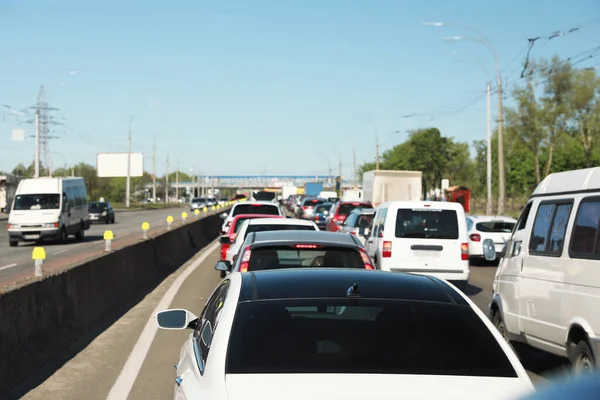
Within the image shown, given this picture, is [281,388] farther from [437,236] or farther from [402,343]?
[437,236]

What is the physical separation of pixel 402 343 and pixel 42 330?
671 centimetres

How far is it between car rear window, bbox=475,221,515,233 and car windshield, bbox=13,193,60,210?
59.2 ft

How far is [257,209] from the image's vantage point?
24875 millimetres

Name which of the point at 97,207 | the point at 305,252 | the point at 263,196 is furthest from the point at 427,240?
the point at 263,196

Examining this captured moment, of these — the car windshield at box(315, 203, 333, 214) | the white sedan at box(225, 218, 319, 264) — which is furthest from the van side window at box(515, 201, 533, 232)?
the car windshield at box(315, 203, 333, 214)

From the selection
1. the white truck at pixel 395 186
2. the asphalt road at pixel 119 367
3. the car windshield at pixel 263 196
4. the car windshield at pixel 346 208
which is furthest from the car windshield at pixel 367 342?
the car windshield at pixel 263 196

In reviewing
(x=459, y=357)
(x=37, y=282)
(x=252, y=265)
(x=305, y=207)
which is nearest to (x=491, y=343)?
(x=459, y=357)

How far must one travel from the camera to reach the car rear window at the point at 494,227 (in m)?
26.4

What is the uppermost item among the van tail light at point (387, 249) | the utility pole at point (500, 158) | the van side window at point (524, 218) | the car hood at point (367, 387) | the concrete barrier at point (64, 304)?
the utility pole at point (500, 158)

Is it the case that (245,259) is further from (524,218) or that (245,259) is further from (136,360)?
(524,218)

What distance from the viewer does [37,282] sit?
32.6 ft

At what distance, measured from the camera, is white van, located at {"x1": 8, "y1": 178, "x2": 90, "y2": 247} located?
36.0 m

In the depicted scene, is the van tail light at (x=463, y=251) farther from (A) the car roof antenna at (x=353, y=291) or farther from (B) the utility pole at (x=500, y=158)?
(B) the utility pole at (x=500, y=158)

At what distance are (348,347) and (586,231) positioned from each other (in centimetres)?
456
